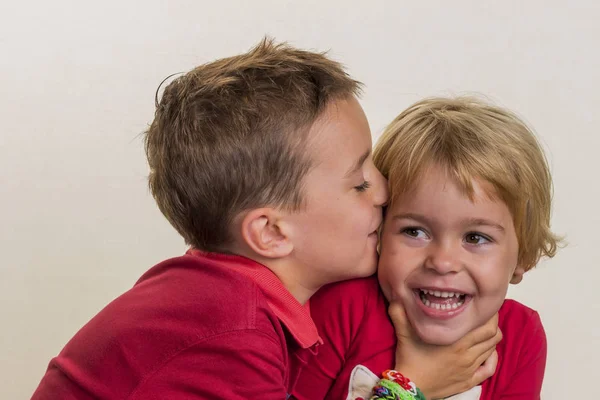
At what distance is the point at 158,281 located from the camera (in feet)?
5.56

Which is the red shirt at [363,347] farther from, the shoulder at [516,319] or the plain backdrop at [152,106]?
the plain backdrop at [152,106]

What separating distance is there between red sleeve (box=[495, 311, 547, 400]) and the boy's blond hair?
145 mm

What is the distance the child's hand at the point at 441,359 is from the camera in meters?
1.79

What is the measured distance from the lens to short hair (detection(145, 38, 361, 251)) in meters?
1.68

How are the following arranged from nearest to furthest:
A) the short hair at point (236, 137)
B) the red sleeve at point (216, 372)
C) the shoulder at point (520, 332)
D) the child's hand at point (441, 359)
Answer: the red sleeve at point (216, 372) → the short hair at point (236, 137) → the child's hand at point (441, 359) → the shoulder at point (520, 332)

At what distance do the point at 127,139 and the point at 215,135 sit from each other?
1310mm

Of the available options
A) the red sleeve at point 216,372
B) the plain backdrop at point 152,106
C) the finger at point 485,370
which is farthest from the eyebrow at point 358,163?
the plain backdrop at point 152,106

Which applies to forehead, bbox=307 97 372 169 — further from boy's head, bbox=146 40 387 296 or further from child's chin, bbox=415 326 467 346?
child's chin, bbox=415 326 467 346

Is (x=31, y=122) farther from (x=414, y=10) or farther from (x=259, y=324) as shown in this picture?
(x=259, y=324)

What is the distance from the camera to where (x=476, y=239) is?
5.70 feet

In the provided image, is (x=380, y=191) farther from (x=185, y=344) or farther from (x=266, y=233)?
(x=185, y=344)

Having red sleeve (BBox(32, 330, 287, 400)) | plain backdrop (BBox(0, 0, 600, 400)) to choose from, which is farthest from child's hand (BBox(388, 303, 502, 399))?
plain backdrop (BBox(0, 0, 600, 400))

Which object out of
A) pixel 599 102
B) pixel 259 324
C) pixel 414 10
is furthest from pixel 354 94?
pixel 599 102

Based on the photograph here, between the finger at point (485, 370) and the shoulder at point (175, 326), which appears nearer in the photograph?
the shoulder at point (175, 326)
